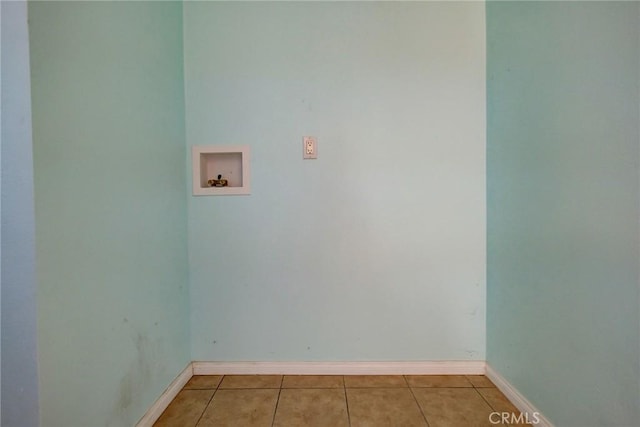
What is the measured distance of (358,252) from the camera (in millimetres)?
1414

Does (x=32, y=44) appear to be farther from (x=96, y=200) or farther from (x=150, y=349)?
(x=150, y=349)

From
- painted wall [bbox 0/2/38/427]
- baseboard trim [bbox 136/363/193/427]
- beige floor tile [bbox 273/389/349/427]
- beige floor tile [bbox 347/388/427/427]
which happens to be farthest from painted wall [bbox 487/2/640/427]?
baseboard trim [bbox 136/363/193/427]

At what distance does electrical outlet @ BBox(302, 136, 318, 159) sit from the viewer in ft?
4.59

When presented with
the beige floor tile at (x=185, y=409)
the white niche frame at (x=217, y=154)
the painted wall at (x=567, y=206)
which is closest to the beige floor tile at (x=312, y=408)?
the beige floor tile at (x=185, y=409)

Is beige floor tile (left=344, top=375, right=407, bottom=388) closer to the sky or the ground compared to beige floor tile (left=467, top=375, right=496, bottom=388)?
closer to the sky

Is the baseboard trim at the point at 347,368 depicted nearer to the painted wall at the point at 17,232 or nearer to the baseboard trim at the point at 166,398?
the baseboard trim at the point at 166,398

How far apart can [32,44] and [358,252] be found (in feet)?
4.57

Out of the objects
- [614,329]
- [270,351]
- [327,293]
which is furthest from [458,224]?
[270,351]

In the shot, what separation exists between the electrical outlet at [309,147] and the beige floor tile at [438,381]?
1331mm

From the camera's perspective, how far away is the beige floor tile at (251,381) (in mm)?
1328

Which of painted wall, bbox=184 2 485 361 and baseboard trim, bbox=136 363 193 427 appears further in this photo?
painted wall, bbox=184 2 485 361

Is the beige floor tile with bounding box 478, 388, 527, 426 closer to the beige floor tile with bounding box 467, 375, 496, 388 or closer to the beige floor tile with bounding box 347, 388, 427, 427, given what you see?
the beige floor tile with bounding box 467, 375, 496, 388

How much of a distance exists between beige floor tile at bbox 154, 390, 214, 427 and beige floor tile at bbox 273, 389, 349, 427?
0.37 m

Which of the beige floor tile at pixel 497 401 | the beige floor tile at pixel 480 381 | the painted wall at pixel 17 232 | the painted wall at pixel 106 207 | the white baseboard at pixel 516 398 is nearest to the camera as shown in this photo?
the painted wall at pixel 17 232
